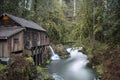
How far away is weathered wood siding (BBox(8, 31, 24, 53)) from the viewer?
22.6 meters

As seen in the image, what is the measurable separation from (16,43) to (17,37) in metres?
0.62

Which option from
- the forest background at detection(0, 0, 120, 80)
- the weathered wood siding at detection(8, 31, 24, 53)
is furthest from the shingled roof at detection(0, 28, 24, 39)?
the forest background at detection(0, 0, 120, 80)

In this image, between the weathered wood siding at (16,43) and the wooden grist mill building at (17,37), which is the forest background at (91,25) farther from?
the weathered wood siding at (16,43)

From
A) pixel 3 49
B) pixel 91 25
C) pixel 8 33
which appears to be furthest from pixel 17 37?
pixel 91 25

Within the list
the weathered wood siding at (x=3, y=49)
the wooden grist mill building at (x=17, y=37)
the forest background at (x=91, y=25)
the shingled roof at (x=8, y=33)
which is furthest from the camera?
the wooden grist mill building at (x=17, y=37)

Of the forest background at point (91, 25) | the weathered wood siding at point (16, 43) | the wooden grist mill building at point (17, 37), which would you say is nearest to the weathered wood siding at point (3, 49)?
the wooden grist mill building at point (17, 37)

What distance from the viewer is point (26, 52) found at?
26031 millimetres

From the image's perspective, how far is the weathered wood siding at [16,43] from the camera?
22.6 metres

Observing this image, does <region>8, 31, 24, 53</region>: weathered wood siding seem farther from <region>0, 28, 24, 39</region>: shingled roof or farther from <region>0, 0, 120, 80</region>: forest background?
<region>0, 0, 120, 80</region>: forest background

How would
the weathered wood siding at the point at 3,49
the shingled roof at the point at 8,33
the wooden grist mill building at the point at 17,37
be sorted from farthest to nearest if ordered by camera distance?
1. the wooden grist mill building at the point at 17,37
2. the weathered wood siding at the point at 3,49
3. the shingled roof at the point at 8,33

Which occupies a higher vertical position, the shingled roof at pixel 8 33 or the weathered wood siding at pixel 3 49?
the shingled roof at pixel 8 33

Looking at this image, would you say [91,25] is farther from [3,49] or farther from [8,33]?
[3,49]

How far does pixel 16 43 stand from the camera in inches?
936

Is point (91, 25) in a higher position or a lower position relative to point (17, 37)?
higher
